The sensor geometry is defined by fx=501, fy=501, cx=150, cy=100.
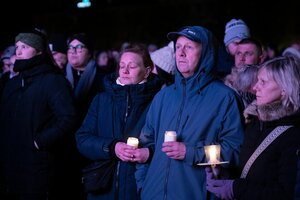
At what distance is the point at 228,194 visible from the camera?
3314mm

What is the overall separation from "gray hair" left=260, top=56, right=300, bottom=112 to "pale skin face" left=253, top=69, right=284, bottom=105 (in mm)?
27

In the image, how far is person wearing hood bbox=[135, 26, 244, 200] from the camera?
3.61 meters

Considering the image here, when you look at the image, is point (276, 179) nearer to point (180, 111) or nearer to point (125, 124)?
point (180, 111)

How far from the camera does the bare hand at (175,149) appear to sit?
3502 millimetres

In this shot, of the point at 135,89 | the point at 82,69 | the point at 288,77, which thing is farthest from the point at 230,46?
the point at 288,77

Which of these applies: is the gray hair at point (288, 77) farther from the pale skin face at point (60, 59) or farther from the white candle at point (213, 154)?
the pale skin face at point (60, 59)

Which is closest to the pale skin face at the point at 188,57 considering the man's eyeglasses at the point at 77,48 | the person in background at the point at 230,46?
the person in background at the point at 230,46

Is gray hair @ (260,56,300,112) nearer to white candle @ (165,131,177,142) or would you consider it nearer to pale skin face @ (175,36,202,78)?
pale skin face @ (175,36,202,78)

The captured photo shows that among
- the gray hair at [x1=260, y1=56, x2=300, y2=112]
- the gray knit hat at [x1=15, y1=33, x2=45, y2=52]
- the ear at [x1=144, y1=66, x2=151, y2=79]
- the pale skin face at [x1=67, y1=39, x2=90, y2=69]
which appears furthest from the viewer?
the pale skin face at [x1=67, y1=39, x2=90, y2=69]

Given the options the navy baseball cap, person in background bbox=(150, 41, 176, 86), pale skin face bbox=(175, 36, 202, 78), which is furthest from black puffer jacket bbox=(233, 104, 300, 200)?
person in background bbox=(150, 41, 176, 86)

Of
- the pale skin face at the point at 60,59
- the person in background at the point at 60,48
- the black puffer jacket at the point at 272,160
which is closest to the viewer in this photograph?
the black puffer jacket at the point at 272,160

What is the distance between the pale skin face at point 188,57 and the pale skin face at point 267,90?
1.81ft

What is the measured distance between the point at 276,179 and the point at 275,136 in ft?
0.91

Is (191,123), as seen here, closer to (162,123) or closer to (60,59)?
(162,123)
